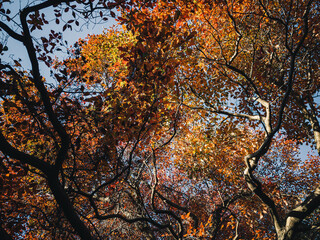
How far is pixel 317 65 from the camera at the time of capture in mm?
10961

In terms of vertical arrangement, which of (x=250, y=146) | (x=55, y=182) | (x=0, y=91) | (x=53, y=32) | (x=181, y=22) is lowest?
(x=55, y=182)

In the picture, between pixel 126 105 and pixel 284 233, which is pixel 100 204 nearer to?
pixel 126 105

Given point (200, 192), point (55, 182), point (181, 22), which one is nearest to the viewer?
point (55, 182)

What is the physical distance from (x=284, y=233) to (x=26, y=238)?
14.1m

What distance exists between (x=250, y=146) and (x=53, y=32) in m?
13.5

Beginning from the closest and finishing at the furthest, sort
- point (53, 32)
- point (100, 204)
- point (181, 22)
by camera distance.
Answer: point (53, 32)
point (181, 22)
point (100, 204)

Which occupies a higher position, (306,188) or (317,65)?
(317,65)

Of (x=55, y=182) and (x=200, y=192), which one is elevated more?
(x=200, y=192)

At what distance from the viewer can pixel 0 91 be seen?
5.27 meters

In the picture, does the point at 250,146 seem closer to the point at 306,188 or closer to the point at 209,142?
the point at 209,142

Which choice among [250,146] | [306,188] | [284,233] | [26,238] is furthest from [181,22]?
[306,188]

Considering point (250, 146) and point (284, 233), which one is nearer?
point (284, 233)

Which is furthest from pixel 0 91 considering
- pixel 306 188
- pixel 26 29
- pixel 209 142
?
pixel 306 188

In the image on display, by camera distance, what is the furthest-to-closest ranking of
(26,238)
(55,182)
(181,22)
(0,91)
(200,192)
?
1. (200,192)
2. (26,238)
3. (181,22)
4. (0,91)
5. (55,182)
